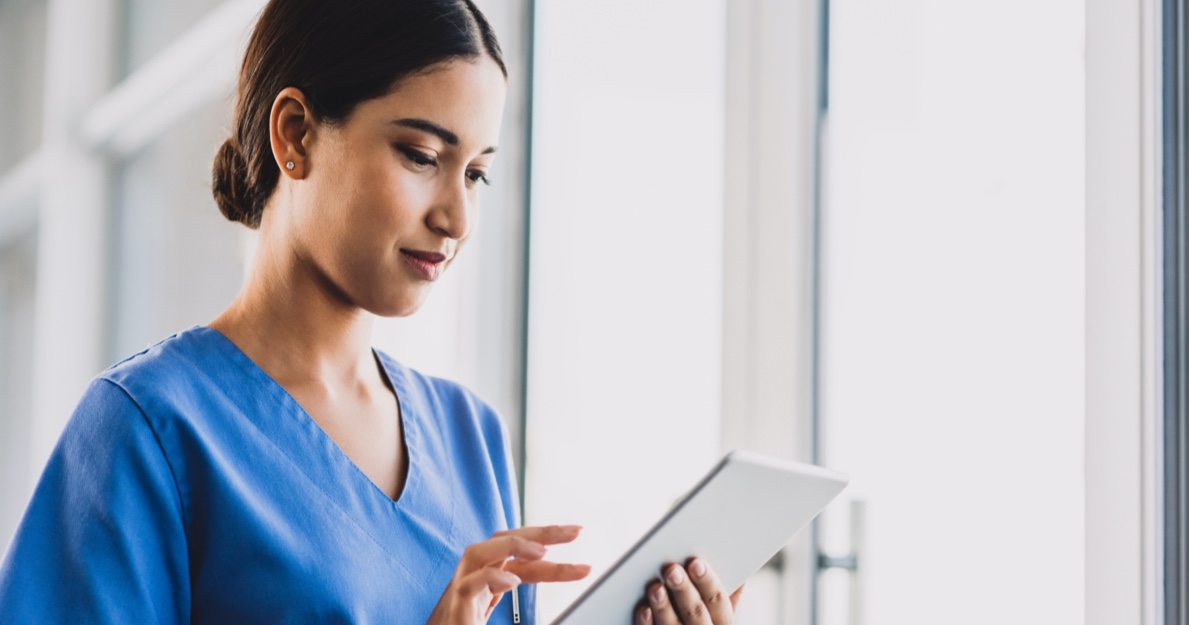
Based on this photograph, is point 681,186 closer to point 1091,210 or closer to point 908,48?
point 908,48

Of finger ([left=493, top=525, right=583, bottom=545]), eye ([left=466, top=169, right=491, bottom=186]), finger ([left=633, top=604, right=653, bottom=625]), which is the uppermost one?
eye ([left=466, top=169, right=491, bottom=186])

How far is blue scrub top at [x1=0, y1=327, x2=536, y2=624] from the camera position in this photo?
731 mm

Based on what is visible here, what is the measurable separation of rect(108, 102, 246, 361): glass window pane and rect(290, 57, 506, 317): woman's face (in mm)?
943

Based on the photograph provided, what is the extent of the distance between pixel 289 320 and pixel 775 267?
64 cm

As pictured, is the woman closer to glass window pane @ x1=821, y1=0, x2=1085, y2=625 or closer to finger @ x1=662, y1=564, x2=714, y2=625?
finger @ x1=662, y1=564, x2=714, y2=625

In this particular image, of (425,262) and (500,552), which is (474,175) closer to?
(425,262)

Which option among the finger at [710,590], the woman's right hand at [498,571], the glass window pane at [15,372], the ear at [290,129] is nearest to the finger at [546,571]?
the woman's right hand at [498,571]

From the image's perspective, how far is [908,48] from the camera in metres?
1.26

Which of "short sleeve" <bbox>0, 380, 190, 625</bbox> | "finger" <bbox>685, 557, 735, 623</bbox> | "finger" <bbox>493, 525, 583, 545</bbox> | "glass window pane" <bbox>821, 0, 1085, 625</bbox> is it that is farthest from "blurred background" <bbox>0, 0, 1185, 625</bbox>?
"short sleeve" <bbox>0, 380, 190, 625</bbox>

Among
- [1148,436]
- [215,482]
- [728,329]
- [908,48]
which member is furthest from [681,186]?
[215,482]

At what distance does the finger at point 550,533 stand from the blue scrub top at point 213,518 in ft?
0.52

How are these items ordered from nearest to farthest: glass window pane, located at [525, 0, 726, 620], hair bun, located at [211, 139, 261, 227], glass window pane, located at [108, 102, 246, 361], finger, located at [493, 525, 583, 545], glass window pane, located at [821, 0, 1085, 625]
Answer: finger, located at [493, 525, 583, 545]
hair bun, located at [211, 139, 261, 227]
glass window pane, located at [821, 0, 1085, 625]
glass window pane, located at [525, 0, 726, 620]
glass window pane, located at [108, 102, 246, 361]

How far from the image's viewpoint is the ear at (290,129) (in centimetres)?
86

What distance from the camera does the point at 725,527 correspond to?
79 cm
